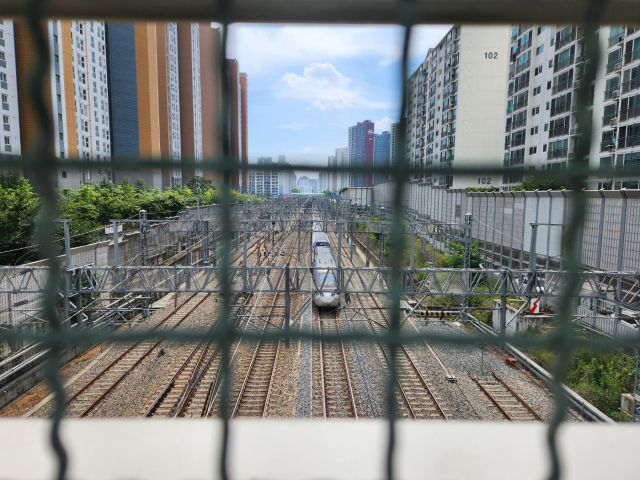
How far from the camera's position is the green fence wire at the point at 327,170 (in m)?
0.55

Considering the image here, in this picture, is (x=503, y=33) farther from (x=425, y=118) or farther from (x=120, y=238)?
(x=120, y=238)

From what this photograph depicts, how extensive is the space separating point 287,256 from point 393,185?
17841 millimetres

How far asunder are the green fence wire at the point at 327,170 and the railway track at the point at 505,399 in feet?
22.0

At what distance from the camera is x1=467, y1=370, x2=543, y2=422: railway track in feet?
20.3

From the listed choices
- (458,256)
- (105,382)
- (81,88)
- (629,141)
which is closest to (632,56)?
(629,141)

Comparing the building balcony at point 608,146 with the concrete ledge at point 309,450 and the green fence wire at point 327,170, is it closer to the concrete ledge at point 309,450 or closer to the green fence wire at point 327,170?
the concrete ledge at point 309,450

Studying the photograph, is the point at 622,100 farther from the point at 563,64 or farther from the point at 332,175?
the point at 332,175

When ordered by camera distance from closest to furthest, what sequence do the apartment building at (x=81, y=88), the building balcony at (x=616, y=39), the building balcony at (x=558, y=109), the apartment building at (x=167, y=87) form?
the building balcony at (x=616, y=39) → the building balcony at (x=558, y=109) → the apartment building at (x=81, y=88) → the apartment building at (x=167, y=87)

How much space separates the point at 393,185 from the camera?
0.58 metres

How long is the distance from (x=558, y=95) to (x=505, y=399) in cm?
1358

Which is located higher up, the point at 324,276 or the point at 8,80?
the point at 8,80

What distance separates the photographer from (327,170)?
577 millimetres

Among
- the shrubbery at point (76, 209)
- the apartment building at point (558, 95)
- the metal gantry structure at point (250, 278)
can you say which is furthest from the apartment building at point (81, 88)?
the apartment building at point (558, 95)

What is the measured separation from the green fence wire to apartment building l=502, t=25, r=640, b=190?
356 inches
